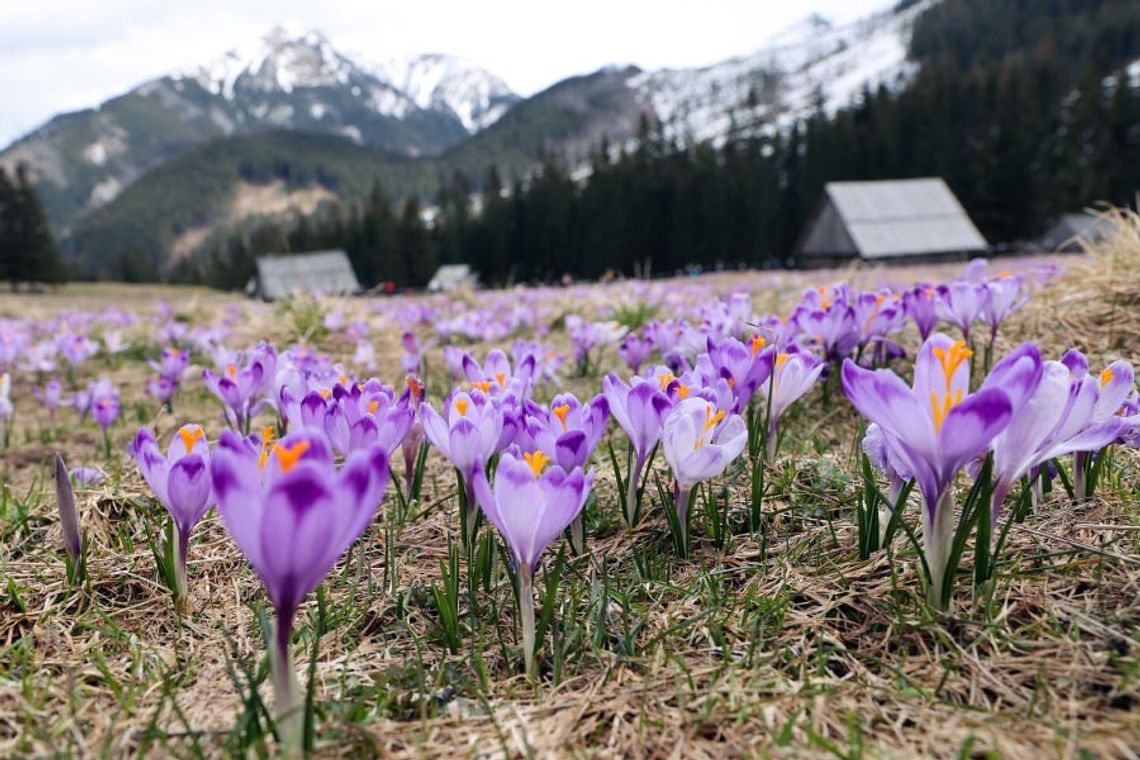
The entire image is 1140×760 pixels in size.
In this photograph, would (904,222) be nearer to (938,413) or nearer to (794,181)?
(794,181)

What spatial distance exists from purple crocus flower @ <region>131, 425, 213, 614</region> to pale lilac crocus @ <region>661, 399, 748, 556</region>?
0.91 meters

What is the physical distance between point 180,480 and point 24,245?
2427 inches

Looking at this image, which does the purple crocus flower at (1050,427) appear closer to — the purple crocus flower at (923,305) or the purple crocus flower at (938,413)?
the purple crocus flower at (938,413)

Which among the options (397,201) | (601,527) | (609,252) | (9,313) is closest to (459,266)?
(609,252)

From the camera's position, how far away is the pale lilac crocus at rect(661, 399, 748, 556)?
4.77ft

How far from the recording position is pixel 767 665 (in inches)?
50.1

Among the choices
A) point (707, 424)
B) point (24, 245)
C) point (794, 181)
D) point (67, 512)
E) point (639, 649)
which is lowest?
point (639, 649)

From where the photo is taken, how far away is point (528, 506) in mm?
1237

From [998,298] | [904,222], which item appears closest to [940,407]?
[998,298]

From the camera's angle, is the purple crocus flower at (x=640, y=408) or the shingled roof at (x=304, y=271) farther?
the shingled roof at (x=304, y=271)

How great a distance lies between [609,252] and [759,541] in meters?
52.5

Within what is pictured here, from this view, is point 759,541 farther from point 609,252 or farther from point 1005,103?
point 1005,103

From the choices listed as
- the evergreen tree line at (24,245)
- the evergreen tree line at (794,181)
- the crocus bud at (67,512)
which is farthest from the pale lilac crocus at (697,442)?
the evergreen tree line at (24,245)

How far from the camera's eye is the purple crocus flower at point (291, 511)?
0.94m
